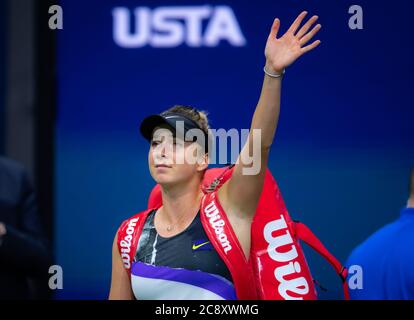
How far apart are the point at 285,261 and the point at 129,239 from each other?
21.6 inches

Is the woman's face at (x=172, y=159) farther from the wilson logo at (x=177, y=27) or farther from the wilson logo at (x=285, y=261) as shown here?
the wilson logo at (x=177, y=27)

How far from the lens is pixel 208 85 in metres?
4.53

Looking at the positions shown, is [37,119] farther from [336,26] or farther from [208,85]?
[336,26]

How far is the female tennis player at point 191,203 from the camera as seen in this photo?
2.91 metres

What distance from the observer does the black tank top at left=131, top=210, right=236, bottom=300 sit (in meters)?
2.95

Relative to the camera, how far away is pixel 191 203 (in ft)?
10.2

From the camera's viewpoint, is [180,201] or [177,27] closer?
[180,201]

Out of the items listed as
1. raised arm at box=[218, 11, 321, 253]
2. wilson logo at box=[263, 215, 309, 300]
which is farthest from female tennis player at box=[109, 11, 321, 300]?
wilson logo at box=[263, 215, 309, 300]

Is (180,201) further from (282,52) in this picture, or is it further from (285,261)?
(282,52)

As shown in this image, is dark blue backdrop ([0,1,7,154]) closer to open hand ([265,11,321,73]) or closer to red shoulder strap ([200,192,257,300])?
red shoulder strap ([200,192,257,300])

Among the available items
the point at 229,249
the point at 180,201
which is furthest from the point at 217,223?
the point at 180,201

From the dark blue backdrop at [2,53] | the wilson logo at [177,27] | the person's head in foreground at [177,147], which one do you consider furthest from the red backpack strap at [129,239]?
the dark blue backdrop at [2,53]

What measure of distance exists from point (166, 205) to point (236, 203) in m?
0.29

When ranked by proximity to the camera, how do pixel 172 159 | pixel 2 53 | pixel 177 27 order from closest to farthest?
pixel 172 159 → pixel 177 27 → pixel 2 53
